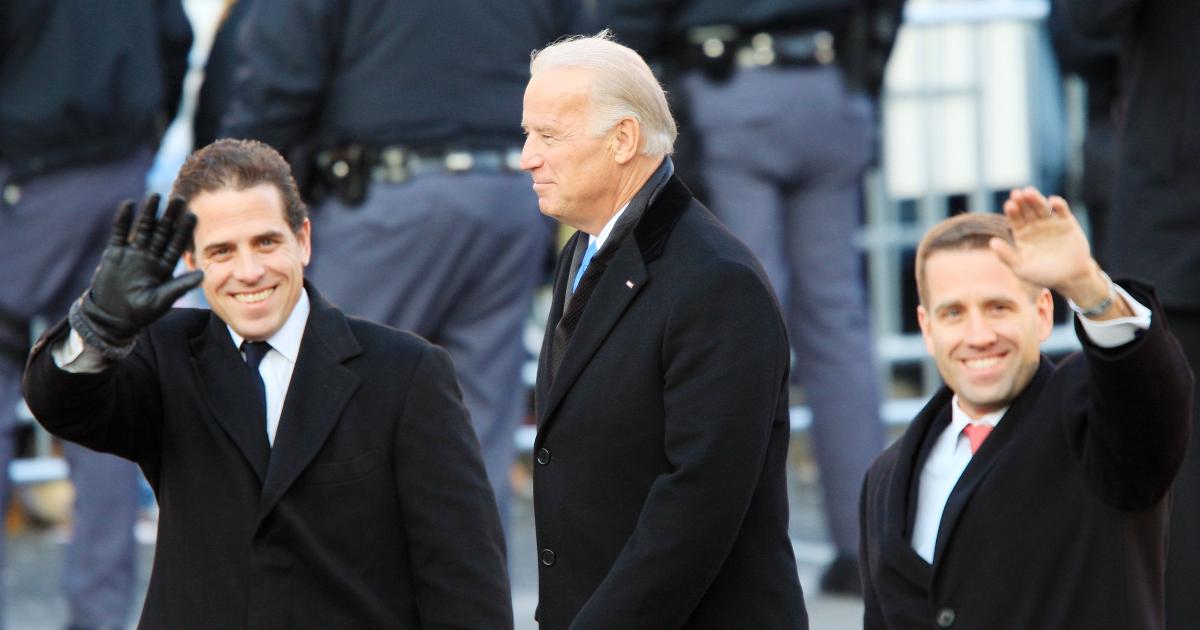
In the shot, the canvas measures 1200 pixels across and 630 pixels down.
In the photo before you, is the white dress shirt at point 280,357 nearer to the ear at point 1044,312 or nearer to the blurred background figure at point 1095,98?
the ear at point 1044,312

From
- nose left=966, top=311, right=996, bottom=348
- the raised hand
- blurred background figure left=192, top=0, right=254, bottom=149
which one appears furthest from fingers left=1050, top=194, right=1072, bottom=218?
blurred background figure left=192, top=0, right=254, bottom=149

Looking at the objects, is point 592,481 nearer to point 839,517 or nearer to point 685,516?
point 685,516

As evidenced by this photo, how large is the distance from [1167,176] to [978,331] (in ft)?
3.75

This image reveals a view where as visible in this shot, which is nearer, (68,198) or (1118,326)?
(1118,326)

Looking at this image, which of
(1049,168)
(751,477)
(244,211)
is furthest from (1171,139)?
(1049,168)

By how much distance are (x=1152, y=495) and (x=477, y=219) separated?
2.91 m

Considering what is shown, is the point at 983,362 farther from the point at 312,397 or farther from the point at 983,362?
the point at 312,397

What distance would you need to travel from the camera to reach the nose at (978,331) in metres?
3.65

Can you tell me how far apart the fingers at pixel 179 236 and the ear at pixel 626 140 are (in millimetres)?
722

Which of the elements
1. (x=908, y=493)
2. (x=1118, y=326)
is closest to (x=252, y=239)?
(x=908, y=493)

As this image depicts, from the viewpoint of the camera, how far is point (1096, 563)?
339cm

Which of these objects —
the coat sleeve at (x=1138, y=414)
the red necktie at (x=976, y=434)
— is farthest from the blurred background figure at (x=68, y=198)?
the coat sleeve at (x=1138, y=414)

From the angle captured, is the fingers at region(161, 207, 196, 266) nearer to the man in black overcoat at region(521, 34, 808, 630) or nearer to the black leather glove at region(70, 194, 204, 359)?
the black leather glove at region(70, 194, 204, 359)

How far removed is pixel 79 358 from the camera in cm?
339
